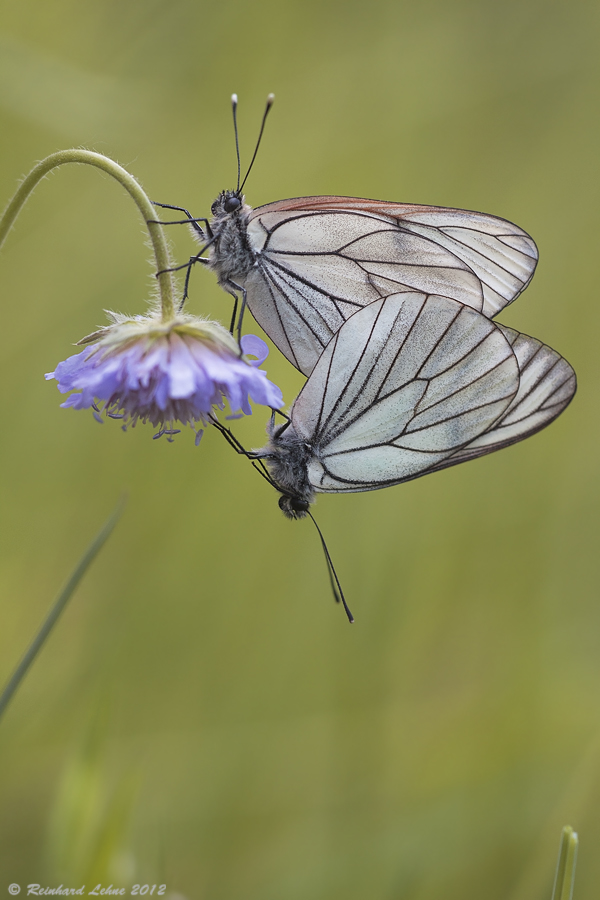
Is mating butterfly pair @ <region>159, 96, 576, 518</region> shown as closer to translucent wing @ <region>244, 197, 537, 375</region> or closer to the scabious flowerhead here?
translucent wing @ <region>244, 197, 537, 375</region>

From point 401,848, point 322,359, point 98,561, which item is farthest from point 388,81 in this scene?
point 401,848

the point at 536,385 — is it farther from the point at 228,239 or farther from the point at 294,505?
the point at 228,239

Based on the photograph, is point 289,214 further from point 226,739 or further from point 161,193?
point 226,739

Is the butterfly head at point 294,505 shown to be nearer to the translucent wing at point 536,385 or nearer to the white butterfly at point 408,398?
the white butterfly at point 408,398

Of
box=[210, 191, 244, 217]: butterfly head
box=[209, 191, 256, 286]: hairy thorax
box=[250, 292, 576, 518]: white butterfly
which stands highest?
box=[210, 191, 244, 217]: butterfly head

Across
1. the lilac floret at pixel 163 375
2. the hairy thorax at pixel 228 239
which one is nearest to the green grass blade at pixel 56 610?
the lilac floret at pixel 163 375

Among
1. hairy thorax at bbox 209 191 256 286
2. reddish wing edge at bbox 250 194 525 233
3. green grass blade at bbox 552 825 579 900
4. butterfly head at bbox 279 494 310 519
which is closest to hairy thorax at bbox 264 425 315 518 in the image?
butterfly head at bbox 279 494 310 519

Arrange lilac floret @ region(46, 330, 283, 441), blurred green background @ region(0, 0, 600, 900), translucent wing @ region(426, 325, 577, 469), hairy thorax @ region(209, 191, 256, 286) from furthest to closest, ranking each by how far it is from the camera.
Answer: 1. blurred green background @ region(0, 0, 600, 900)
2. hairy thorax @ region(209, 191, 256, 286)
3. translucent wing @ region(426, 325, 577, 469)
4. lilac floret @ region(46, 330, 283, 441)
